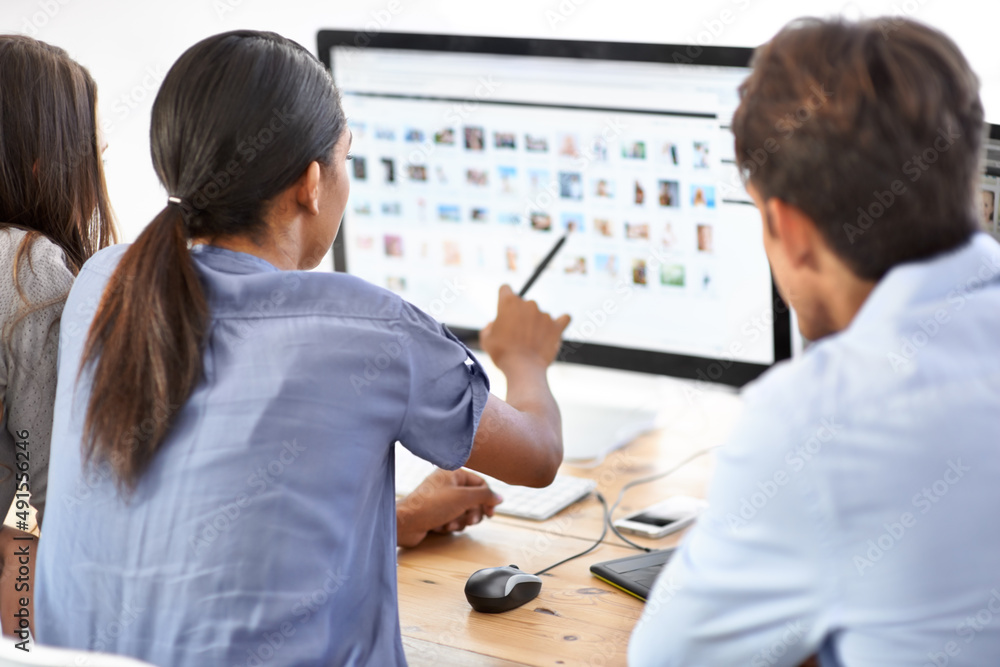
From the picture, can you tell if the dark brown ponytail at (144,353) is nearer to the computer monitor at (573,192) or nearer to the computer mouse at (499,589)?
the computer mouse at (499,589)

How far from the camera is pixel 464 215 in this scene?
144 centimetres

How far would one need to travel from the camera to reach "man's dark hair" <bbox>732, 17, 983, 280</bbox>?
617mm

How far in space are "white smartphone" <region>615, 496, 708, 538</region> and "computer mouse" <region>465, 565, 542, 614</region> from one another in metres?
0.19

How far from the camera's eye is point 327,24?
209 centimetres

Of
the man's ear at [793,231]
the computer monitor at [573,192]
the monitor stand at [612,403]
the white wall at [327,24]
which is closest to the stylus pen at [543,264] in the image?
the computer monitor at [573,192]

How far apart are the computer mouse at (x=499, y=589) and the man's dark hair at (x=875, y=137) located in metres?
0.49

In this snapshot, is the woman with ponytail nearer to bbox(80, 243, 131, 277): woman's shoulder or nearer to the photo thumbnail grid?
bbox(80, 243, 131, 277): woman's shoulder

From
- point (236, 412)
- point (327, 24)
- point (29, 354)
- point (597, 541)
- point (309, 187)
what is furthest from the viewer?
point (327, 24)

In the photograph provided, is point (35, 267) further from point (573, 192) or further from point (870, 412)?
point (870, 412)

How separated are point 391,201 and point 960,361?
3.34 feet

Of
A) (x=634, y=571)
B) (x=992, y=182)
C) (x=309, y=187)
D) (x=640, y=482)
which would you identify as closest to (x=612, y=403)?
(x=640, y=482)

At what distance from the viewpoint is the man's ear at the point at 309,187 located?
0.89 meters

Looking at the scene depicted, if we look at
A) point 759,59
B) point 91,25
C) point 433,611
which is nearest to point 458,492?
point 433,611

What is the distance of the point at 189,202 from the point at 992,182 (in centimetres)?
82
